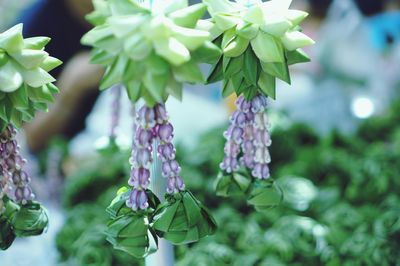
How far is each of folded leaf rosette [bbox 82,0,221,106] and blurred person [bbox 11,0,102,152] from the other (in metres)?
1.04

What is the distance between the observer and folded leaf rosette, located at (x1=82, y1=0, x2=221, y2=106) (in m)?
0.41

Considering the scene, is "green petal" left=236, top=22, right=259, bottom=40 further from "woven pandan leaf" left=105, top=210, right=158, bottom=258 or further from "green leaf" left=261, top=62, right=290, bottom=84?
"woven pandan leaf" left=105, top=210, right=158, bottom=258

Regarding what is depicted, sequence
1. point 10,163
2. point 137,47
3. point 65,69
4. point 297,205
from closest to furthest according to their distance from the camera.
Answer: point 137,47 → point 10,163 → point 297,205 → point 65,69

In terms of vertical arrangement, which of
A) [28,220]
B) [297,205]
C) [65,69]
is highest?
[28,220]

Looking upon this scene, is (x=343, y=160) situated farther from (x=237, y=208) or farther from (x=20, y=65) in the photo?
(x=20, y=65)

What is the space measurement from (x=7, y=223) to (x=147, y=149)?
15 cm

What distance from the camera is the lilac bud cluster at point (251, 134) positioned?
1.68ft

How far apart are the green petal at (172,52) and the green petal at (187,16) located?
2 centimetres

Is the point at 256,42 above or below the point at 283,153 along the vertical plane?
above

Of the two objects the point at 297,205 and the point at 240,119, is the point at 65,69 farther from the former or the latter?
the point at 240,119

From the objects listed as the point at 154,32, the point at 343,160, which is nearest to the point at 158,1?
the point at 154,32

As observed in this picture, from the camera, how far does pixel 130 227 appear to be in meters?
0.46

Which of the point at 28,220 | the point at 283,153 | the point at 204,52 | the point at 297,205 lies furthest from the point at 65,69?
the point at 204,52

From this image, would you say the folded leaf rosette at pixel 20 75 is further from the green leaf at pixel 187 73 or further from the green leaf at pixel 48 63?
the green leaf at pixel 187 73
